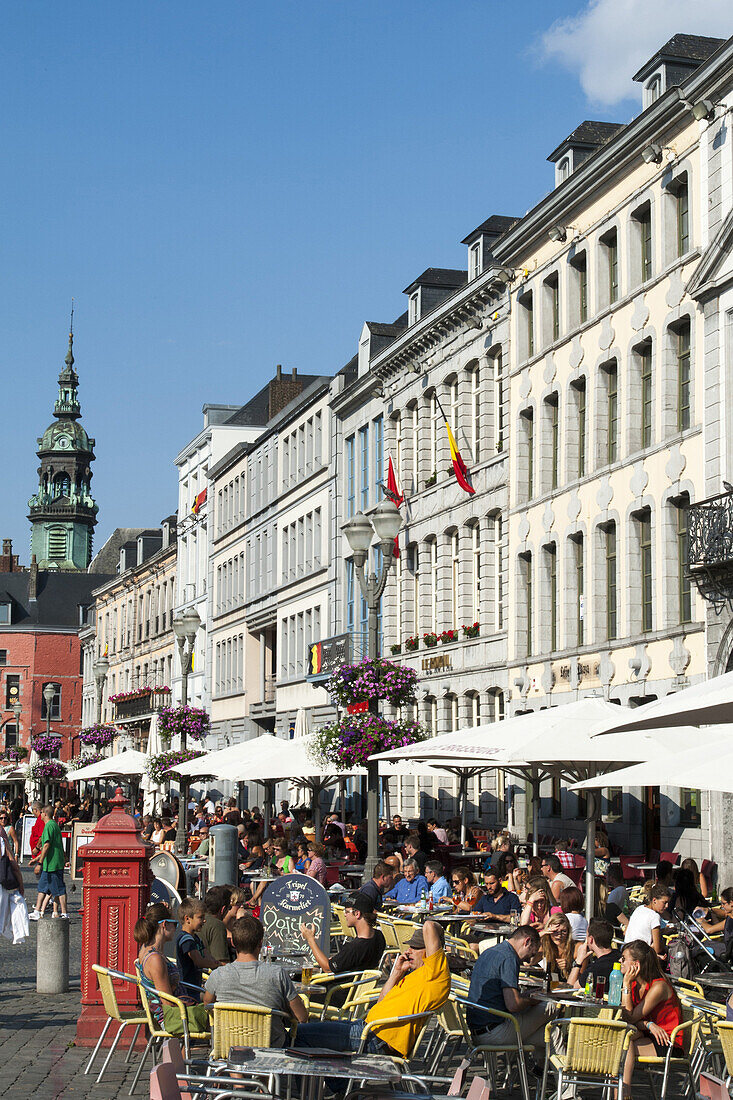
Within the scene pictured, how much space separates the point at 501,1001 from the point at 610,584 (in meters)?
19.5

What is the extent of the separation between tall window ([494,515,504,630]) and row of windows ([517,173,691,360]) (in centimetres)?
411

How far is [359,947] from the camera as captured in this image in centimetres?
1302

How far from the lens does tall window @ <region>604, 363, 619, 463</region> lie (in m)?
29.8

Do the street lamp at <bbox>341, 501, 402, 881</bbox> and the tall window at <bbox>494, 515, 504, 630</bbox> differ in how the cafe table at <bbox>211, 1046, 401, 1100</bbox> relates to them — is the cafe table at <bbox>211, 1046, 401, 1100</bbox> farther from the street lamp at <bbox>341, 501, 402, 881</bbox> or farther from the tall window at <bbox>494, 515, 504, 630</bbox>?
the tall window at <bbox>494, 515, 504, 630</bbox>

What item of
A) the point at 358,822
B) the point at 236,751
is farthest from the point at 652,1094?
the point at 358,822

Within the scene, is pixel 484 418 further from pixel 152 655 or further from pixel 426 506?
pixel 152 655

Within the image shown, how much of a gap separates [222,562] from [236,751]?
37.9 m

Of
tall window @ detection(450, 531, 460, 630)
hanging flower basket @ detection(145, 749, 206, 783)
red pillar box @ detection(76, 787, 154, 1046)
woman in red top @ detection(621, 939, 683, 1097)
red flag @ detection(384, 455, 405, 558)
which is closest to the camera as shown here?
woman in red top @ detection(621, 939, 683, 1097)

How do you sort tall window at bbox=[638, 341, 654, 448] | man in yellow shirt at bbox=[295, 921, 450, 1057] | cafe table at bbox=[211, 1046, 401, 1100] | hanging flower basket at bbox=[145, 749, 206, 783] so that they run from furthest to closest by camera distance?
hanging flower basket at bbox=[145, 749, 206, 783] < tall window at bbox=[638, 341, 654, 448] < man in yellow shirt at bbox=[295, 921, 450, 1057] < cafe table at bbox=[211, 1046, 401, 1100]

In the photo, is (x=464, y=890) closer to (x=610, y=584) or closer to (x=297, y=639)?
(x=610, y=584)

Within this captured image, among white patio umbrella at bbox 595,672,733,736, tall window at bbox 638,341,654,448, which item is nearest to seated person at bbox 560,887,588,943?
white patio umbrella at bbox 595,672,733,736

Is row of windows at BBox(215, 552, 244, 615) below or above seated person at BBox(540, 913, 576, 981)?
above

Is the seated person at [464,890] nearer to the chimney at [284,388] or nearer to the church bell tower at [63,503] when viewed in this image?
the chimney at [284,388]

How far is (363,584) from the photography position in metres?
20.9
